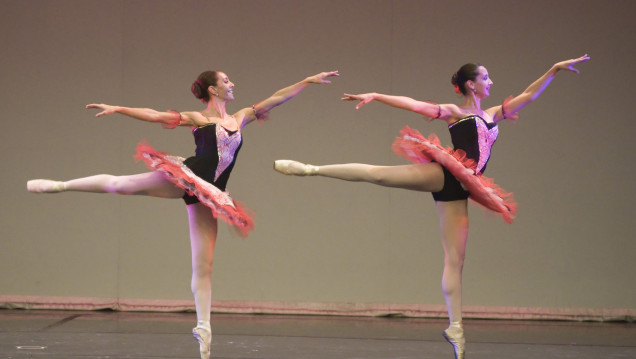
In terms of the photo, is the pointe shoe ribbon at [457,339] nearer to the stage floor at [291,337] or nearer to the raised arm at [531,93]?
the stage floor at [291,337]

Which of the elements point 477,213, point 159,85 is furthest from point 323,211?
point 159,85

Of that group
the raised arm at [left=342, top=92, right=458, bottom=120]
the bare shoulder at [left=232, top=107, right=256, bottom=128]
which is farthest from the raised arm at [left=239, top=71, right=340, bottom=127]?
the raised arm at [left=342, top=92, right=458, bottom=120]

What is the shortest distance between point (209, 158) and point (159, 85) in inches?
90.1

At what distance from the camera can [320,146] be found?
6000mm

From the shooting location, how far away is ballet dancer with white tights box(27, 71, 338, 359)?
3.78 meters

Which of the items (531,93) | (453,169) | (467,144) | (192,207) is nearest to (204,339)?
(192,207)

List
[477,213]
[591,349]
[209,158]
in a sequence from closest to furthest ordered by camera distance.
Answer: [209,158] → [591,349] → [477,213]

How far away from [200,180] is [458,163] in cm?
124

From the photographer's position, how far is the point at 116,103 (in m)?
6.04

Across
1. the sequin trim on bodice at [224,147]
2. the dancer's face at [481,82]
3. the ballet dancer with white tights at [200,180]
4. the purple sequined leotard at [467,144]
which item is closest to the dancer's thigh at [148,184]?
the ballet dancer with white tights at [200,180]

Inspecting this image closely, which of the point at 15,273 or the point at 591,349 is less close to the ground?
the point at 15,273

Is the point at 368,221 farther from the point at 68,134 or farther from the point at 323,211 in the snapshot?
the point at 68,134

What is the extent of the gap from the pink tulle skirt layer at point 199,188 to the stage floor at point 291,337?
2.91 ft

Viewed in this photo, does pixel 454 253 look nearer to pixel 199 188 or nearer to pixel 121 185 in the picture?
pixel 199 188
